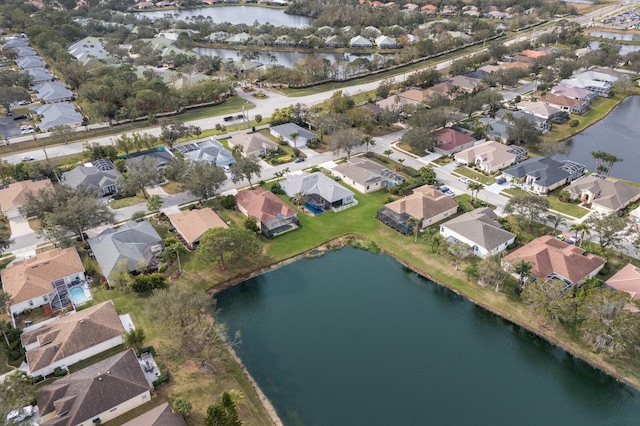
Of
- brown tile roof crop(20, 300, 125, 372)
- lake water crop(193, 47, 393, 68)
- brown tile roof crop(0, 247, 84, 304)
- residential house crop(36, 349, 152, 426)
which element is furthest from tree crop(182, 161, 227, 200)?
lake water crop(193, 47, 393, 68)

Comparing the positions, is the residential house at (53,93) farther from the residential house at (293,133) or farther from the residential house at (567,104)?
the residential house at (567,104)

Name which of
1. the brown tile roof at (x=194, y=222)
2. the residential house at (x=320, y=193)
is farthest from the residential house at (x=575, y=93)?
the brown tile roof at (x=194, y=222)

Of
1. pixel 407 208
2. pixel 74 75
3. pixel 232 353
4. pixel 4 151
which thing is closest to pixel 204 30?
pixel 74 75

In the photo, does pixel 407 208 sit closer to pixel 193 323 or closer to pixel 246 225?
pixel 246 225

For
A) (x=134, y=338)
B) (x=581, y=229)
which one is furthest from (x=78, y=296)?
(x=581, y=229)

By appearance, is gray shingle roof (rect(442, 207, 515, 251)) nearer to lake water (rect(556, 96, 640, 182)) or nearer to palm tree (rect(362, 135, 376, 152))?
palm tree (rect(362, 135, 376, 152))
